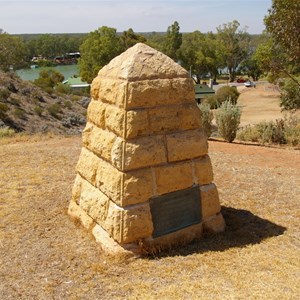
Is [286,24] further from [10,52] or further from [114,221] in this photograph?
[10,52]

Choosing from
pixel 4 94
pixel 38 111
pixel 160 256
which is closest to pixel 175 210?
pixel 160 256

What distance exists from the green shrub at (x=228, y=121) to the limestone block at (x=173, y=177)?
22.6ft

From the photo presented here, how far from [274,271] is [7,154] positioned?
655 cm

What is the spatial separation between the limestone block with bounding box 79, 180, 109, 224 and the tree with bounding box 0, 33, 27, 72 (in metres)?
47.6

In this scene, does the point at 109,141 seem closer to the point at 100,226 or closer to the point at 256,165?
the point at 100,226

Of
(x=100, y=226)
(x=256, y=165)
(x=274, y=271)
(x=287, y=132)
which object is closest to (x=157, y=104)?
(x=100, y=226)

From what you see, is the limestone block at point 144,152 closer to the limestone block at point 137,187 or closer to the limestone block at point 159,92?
the limestone block at point 137,187

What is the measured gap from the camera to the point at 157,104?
4234mm

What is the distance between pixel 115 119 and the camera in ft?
13.8

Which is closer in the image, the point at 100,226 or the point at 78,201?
the point at 100,226

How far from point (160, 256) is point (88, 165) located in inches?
56.5

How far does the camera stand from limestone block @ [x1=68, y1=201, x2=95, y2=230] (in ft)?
15.6

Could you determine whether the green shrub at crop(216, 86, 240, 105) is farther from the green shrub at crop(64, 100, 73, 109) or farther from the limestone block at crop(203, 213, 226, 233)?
the limestone block at crop(203, 213, 226, 233)

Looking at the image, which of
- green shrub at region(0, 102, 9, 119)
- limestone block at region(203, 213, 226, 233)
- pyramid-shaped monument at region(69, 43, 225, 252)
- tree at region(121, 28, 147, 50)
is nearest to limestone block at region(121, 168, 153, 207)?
pyramid-shaped monument at region(69, 43, 225, 252)
